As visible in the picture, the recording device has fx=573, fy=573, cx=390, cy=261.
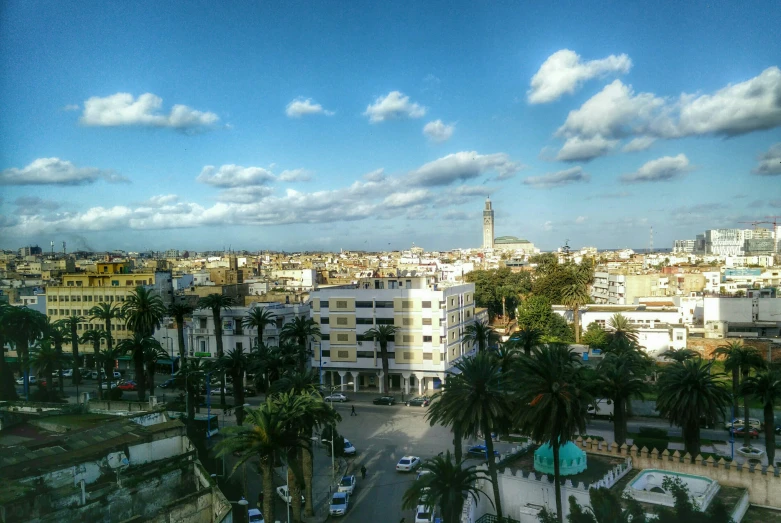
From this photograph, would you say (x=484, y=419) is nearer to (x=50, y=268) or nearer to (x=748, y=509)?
(x=748, y=509)

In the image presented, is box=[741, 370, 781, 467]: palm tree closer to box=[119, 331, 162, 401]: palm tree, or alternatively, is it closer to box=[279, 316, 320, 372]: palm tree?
box=[279, 316, 320, 372]: palm tree

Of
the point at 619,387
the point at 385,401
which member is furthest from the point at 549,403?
the point at 385,401

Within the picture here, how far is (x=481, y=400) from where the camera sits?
797 inches

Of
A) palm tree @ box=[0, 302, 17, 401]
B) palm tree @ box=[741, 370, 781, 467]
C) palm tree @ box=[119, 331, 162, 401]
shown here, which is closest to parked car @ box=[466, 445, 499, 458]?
palm tree @ box=[741, 370, 781, 467]

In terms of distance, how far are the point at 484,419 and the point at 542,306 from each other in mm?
38835

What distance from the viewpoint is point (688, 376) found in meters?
24.1

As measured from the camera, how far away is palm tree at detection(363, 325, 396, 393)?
41.8 metres

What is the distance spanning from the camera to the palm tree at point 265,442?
716 inches

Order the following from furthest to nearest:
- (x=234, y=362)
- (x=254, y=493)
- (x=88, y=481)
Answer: (x=234, y=362) < (x=254, y=493) < (x=88, y=481)

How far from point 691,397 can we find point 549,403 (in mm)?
9518

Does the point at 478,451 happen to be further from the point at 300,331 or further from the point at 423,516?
the point at 300,331

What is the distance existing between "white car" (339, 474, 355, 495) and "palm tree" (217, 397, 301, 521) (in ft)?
21.2

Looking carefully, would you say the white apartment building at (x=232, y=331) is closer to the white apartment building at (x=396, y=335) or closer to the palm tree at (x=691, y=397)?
the white apartment building at (x=396, y=335)

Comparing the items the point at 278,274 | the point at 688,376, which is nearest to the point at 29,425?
the point at 688,376
